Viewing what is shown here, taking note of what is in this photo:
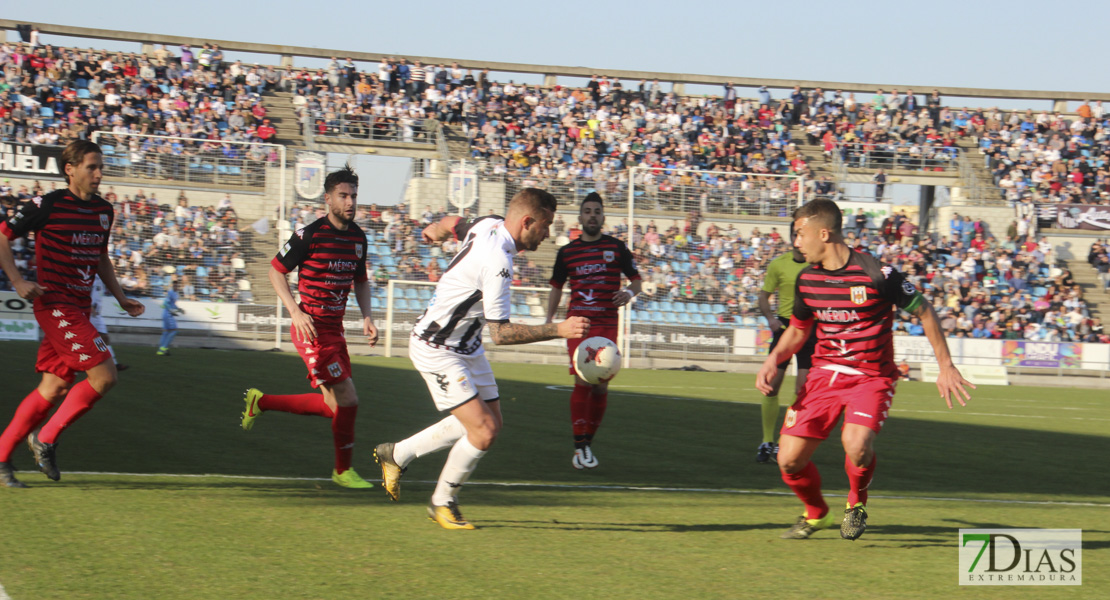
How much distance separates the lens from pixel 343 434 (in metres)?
6.83

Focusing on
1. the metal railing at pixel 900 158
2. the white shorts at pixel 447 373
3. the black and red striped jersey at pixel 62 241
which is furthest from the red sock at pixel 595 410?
the metal railing at pixel 900 158

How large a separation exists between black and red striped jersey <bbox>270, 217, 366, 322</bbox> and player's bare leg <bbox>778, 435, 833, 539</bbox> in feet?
10.4

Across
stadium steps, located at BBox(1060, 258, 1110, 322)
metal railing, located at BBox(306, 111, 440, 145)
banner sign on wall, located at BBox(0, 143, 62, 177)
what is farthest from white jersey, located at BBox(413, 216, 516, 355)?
metal railing, located at BBox(306, 111, 440, 145)

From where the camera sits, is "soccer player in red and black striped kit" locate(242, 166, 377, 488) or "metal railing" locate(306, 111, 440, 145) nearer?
"soccer player in red and black striped kit" locate(242, 166, 377, 488)

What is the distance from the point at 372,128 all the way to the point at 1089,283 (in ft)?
79.9

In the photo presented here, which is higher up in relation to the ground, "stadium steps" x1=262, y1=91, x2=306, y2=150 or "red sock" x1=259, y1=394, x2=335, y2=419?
"stadium steps" x1=262, y1=91, x2=306, y2=150

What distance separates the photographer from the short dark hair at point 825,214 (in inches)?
222

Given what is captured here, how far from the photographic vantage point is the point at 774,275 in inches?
368

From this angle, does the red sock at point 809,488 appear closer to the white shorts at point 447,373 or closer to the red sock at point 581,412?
the white shorts at point 447,373

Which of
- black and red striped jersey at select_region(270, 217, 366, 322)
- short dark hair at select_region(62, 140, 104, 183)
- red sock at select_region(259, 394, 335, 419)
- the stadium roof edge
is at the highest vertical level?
the stadium roof edge

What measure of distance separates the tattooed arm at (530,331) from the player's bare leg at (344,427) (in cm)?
190

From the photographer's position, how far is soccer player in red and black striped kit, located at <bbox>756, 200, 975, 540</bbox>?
5.48 meters

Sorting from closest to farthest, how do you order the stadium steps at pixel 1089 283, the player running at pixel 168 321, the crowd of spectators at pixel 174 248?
the player running at pixel 168 321, the crowd of spectators at pixel 174 248, the stadium steps at pixel 1089 283

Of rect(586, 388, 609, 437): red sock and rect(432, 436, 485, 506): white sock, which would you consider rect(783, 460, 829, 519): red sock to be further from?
rect(586, 388, 609, 437): red sock
